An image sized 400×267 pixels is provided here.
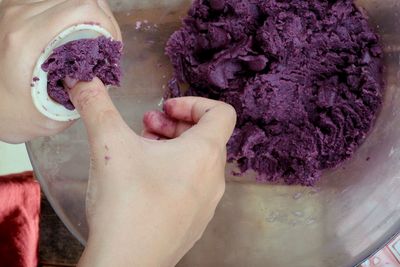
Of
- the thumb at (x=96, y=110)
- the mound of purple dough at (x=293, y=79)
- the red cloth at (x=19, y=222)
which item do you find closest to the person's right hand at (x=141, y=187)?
the thumb at (x=96, y=110)

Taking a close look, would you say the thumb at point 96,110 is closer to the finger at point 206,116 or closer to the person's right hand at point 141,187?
the person's right hand at point 141,187

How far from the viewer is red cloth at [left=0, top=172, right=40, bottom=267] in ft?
4.38

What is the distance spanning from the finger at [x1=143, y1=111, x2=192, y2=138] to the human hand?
0.46 feet

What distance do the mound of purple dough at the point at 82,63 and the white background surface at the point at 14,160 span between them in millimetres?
755

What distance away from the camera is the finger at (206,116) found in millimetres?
630

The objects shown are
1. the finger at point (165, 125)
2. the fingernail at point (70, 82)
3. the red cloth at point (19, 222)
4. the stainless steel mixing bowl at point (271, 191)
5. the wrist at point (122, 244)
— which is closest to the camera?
the wrist at point (122, 244)

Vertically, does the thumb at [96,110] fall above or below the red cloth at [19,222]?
above

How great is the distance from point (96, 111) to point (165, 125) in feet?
0.78

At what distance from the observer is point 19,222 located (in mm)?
1341

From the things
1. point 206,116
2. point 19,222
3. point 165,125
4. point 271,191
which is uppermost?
point 206,116

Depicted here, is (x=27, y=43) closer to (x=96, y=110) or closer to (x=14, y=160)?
(x=96, y=110)

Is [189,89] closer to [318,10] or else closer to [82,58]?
[318,10]

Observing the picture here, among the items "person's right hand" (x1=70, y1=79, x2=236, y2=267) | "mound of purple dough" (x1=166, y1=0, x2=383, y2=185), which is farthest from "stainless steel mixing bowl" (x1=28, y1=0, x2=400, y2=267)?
"person's right hand" (x1=70, y1=79, x2=236, y2=267)

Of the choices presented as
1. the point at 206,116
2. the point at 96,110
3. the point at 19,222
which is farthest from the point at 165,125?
the point at 19,222
